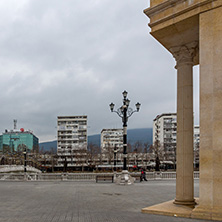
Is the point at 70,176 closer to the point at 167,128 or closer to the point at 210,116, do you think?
the point at 210,116

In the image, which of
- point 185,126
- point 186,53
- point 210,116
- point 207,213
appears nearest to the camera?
point 207,213

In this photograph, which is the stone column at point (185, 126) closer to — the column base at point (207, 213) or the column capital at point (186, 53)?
the column capital at point (186, 53)

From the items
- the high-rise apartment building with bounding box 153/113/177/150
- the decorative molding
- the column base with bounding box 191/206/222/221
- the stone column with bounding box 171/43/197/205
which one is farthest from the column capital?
the high-rise apartment building with bounding box 153/113/177/150

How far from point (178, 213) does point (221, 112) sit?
3283 millimetres

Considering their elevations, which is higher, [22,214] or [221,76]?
[221,76]

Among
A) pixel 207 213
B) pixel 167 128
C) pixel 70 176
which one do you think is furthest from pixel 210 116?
pixel 167 128

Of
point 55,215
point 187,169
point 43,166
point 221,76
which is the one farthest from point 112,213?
point 43,166

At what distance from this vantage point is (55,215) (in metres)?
9.45

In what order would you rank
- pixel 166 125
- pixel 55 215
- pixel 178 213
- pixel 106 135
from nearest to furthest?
pixel 178 213 → pixel 55 215 → pixel 166 125 → pixel 106 135

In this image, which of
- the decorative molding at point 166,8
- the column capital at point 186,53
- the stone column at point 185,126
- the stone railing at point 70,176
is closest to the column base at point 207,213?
the stone column at point 185,126

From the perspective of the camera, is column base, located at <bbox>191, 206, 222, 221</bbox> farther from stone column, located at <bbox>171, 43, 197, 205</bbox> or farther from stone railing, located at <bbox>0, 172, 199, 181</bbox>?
stone railing, located at <bbox>0, 172, 199, 181</bbox>

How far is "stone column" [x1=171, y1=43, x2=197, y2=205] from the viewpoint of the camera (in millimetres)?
10062

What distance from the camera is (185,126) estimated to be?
1028 cm

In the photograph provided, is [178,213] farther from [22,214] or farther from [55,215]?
[22,214]
